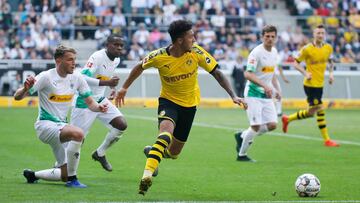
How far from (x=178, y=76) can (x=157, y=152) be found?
135 cm

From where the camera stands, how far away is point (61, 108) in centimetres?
1284

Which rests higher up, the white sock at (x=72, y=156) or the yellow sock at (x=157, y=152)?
the yellow sock at (x=157, y=152)

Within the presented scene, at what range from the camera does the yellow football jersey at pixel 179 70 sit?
41.1 feet

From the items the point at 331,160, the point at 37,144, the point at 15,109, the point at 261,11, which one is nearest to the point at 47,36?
the point at 15,109

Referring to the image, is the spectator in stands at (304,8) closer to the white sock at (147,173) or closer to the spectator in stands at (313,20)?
the spectator in stands at (313,20)

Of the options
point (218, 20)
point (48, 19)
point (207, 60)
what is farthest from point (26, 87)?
point (218, 20)

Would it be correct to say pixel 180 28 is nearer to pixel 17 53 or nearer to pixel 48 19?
pixel 17 53

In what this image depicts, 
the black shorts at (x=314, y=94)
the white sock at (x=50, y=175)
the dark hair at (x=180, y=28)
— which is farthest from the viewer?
the black shorts at (x=314, y=94)

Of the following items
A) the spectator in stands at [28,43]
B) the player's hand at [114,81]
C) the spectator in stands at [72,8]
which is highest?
the player's hand at [114,81]

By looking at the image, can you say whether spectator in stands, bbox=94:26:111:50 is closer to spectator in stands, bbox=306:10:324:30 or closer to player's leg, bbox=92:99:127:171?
spectator in stands, bbox=306:10:324:30

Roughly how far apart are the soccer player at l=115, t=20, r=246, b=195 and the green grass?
3.21 ft

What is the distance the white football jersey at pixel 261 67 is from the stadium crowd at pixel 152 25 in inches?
747

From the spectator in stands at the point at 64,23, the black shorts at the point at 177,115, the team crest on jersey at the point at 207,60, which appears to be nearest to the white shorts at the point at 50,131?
the black shorts at the point at 177,115

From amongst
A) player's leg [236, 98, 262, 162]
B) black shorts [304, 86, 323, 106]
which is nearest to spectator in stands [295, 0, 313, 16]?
black shorts [304, 86, 323, 106]
